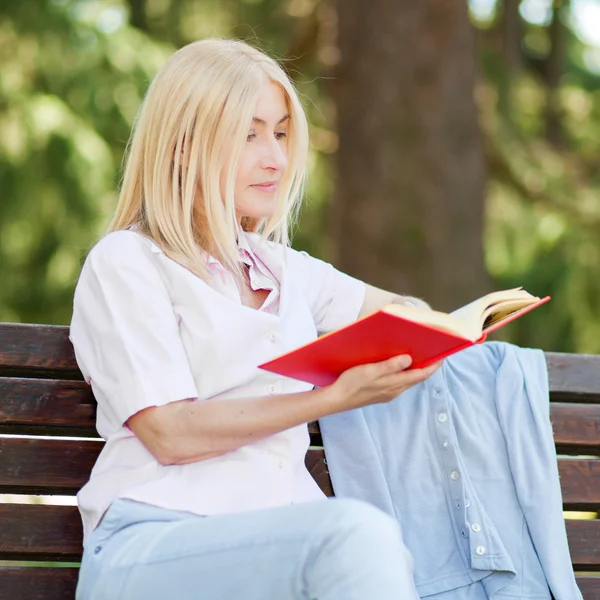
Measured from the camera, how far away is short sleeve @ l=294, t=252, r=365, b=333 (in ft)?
8.69

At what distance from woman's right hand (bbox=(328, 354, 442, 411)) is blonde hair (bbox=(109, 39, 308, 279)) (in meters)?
0.40

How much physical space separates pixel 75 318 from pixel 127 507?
0.41 m

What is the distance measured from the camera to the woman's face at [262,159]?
2.39 meters

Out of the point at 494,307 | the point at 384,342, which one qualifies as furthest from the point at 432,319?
the point at 494,307

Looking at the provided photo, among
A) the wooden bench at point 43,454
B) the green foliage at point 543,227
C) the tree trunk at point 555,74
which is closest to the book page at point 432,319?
the wooden bench at point 43,454

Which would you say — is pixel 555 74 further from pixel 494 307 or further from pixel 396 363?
pixel 396 363

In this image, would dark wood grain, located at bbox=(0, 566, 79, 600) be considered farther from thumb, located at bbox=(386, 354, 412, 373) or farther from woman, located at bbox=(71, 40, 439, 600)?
thumb, located at bbox=(386, 354, 412, 373)

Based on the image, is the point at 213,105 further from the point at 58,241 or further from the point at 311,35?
the point at 311,35

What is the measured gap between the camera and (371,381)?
2025mm

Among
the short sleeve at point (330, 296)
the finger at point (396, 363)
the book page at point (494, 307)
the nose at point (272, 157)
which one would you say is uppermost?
the nose at point (272, 157)

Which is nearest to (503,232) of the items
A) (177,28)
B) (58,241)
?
(177,28)

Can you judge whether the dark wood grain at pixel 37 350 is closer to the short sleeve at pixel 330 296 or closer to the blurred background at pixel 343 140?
the short sleeve at pixel 330 296

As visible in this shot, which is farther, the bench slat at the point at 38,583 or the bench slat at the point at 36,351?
the bench slat at the point at 36,351

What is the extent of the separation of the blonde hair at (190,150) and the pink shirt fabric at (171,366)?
0.06 m
